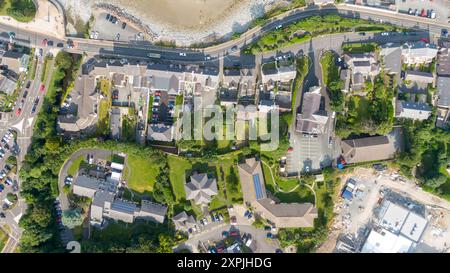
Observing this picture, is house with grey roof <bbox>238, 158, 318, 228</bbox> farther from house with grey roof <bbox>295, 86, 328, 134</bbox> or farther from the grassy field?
house with grey roof <bbox>295, 86, 328, 134</bbox>

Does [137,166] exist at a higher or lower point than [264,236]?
higher

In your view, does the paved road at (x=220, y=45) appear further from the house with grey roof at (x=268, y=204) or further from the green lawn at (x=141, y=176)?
the house with grey roof at (x=268, y=204)

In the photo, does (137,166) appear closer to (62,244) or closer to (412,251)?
(62,244)

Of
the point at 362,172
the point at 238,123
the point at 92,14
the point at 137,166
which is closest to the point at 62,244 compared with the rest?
the point at 137,166

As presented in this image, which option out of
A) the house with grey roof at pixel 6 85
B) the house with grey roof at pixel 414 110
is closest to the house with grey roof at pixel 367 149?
the house with grey roof at pixel 414 110

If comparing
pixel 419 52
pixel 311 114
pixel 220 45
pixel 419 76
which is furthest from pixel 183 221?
pixel 419 52

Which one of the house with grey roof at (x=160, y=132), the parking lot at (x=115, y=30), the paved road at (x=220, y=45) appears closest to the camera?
the house with grey roof at (x=160, y=132)

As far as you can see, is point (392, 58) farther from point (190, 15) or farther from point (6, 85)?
point (6, 85)
